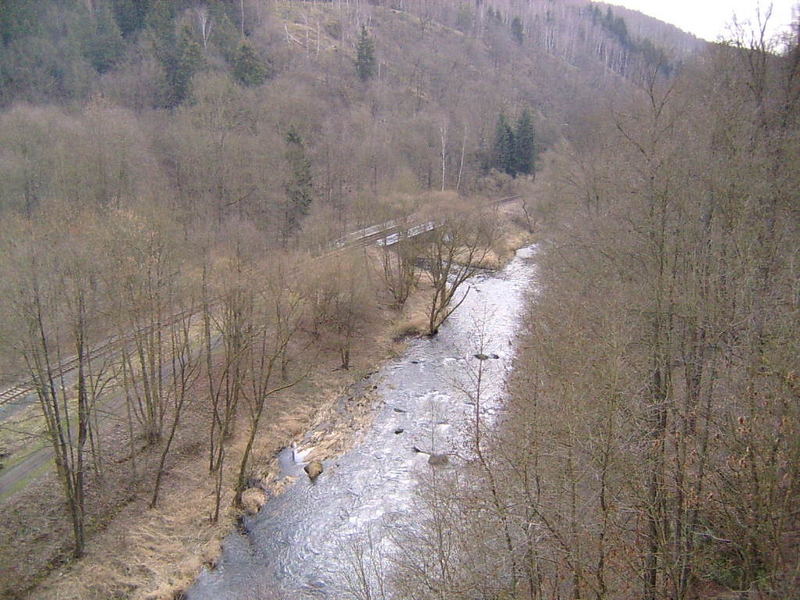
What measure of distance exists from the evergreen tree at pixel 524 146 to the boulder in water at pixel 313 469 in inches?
1982

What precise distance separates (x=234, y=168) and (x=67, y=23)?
24.0 metres

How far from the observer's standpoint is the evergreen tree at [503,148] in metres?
59.7

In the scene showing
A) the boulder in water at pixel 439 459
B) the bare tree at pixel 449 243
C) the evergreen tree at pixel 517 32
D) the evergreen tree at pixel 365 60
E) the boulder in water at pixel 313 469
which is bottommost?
the boulder in water at pixel 313 469

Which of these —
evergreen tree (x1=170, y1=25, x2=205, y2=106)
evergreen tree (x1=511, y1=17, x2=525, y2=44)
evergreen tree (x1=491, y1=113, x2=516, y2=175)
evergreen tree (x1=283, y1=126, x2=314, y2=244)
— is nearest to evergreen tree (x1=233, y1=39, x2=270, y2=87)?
evergreen tree (x1=170, y1=25, x2=205, y2=106)

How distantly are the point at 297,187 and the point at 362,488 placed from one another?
24913mm

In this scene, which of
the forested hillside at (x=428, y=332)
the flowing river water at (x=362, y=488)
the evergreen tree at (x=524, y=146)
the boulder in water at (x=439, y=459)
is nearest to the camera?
the forested hillside at (x=428, y=332)

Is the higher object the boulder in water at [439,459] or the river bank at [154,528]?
the boulder in water at [439,459]

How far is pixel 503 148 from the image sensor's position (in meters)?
60.2

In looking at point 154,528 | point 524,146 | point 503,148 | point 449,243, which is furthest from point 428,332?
point 524,146

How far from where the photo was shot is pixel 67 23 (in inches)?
1780

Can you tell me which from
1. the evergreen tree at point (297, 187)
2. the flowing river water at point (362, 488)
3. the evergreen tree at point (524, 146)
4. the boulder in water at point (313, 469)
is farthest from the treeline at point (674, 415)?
the evergreen tree at point (524, 146)

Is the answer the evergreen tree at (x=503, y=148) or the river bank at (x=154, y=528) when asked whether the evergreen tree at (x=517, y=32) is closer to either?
the evergreen tree at (x=503, y=148)

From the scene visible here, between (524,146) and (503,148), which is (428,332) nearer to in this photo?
(503,148)

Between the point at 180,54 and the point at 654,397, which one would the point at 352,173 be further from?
the point at 654,397
